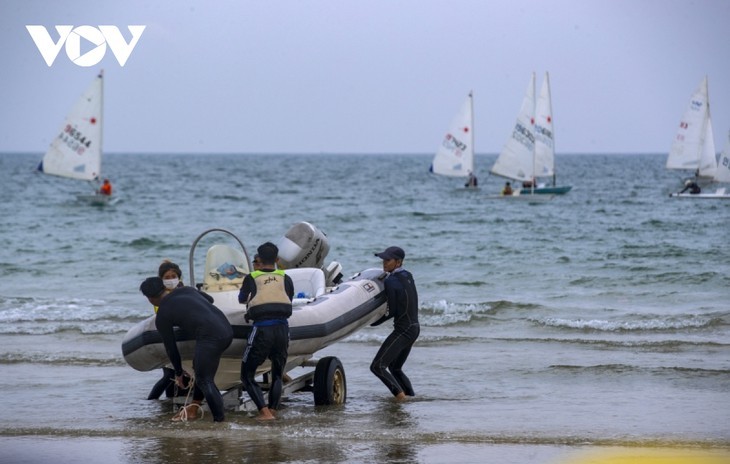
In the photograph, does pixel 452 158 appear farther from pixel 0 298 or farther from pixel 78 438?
pixel 78 438

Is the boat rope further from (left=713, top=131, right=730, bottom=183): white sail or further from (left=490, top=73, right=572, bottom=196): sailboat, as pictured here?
(left=713, top=131, right=730, bottom=183): white sail

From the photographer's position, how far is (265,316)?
29.7ft

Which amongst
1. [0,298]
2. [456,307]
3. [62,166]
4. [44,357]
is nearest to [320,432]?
[44,357]

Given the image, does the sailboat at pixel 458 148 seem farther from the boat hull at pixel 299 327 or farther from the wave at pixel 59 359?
the boat hull at pixel 299 327

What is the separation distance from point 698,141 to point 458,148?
13735 mm

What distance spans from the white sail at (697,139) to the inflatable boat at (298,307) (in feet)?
177

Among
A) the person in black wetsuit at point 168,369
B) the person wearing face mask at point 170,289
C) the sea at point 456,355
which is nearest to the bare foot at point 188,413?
the sea at point 456,355

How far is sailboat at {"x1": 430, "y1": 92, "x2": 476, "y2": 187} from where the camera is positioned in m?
58.5

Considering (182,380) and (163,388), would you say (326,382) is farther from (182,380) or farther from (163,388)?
(163,388)

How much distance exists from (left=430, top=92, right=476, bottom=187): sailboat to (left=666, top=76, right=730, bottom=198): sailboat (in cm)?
1203

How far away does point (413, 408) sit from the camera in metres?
10.2

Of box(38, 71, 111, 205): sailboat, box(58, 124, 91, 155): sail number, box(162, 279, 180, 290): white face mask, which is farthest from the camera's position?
box(58, 124, 91, 155): sail number

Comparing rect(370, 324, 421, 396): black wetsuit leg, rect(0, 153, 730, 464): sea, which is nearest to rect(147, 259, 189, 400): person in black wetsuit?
rect(0, 153, 730, 464): sea

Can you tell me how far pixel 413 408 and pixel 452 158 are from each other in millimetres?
50078
